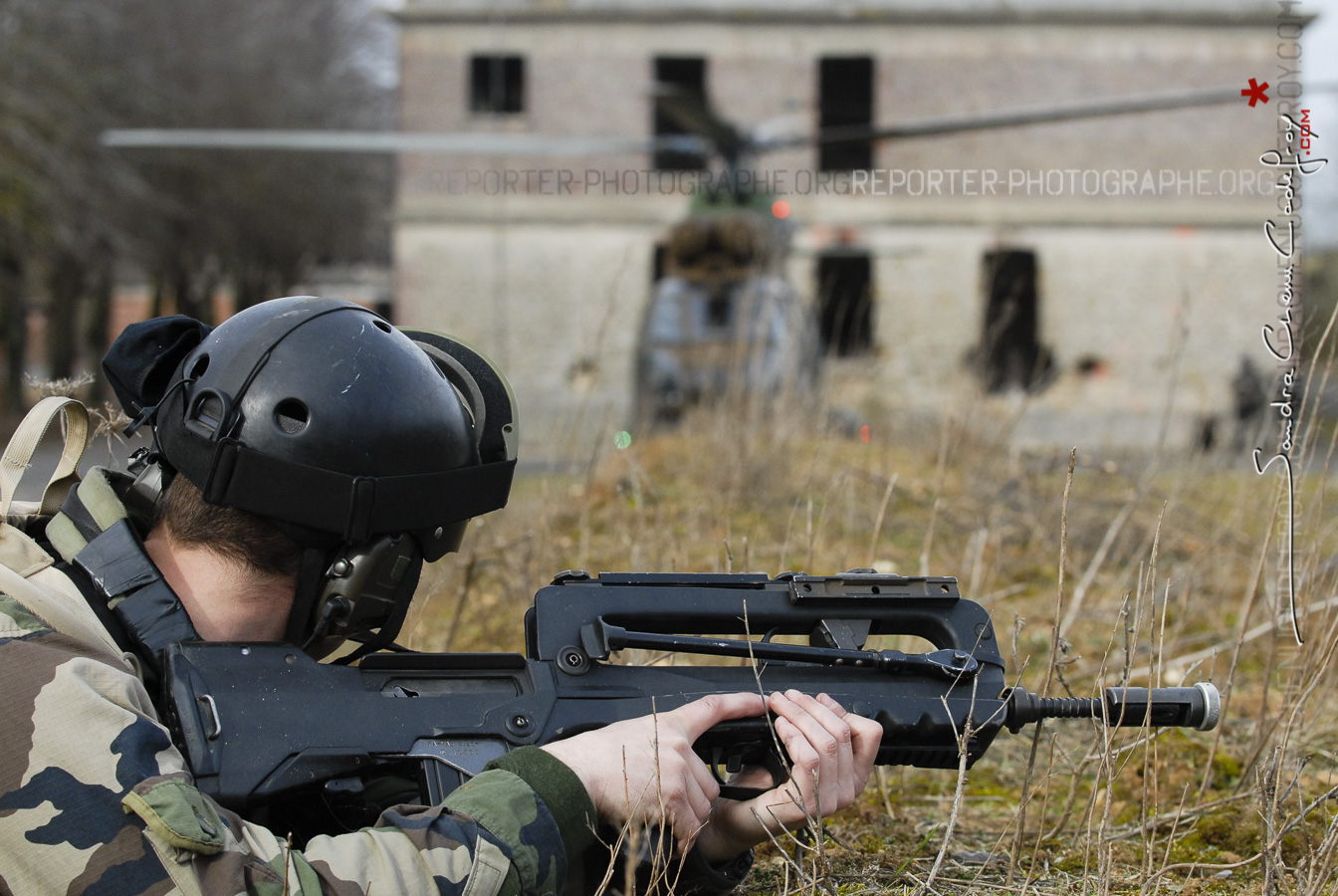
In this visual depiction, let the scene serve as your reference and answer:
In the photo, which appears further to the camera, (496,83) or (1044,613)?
(496,83)

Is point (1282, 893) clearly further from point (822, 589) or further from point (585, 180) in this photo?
point (585, 180)

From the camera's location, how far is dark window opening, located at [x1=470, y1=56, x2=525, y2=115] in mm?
25516

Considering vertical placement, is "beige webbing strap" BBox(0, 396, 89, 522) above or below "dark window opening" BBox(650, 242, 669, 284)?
below

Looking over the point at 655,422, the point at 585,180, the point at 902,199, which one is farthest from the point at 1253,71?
the point at 655,422

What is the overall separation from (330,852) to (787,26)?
26000mm

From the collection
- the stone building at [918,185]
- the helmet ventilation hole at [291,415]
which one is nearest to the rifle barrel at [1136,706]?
the helmet ventilation hole at [291,415]

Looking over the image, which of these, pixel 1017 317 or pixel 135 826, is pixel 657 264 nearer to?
pixel 1017 317

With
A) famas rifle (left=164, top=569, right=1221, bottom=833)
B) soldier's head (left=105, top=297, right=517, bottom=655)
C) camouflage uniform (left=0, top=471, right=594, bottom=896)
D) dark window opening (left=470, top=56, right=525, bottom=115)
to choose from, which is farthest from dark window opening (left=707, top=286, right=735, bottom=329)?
dark window opening (left=470, top=56, right=525, bottom=115)

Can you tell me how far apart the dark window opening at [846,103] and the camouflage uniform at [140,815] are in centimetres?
2532

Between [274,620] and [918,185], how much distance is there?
25.0 metres

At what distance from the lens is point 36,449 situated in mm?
2096

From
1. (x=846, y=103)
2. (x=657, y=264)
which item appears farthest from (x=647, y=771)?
(x=846, y=103)

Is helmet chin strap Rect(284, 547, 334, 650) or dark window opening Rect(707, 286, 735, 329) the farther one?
dark window opening Rect(707, 286, 735, 329)

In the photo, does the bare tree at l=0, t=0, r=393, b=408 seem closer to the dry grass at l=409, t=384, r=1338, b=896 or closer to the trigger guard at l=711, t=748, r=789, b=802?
the dry grass at l=409, t=384, r=1338, b=896
